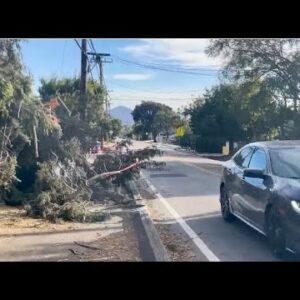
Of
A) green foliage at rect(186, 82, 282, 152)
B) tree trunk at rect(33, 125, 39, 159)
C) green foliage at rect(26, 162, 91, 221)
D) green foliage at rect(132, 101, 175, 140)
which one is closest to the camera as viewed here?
green foliage at rect(132, 101, 175, 140)

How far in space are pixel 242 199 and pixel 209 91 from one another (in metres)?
1.08

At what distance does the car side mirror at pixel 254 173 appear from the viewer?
14.1 feet

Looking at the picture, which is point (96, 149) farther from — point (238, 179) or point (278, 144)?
point (278, 144)

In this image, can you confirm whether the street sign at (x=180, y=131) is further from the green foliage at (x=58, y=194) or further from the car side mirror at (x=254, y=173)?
the green foliage at (x=58, y=194)

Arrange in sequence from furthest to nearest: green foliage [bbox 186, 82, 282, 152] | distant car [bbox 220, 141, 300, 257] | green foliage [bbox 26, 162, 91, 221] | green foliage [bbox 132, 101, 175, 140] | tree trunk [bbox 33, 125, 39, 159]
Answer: tree trunk [bbox 33, 125, 39, 159] → green foliage [bbox 26, 162, 91, 221] → green foliage [bbox 186, 82, 282, 152] → green foliage [bbox 132, 101, 175, 140] → distant car [bbox 220, 141, 300, 257]

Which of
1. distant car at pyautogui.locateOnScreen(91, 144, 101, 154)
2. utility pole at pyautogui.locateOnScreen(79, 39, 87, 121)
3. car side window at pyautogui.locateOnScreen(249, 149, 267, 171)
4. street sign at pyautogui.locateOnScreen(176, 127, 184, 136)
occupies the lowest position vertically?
car side window at pyautogui.locateOnScreen(249, 149, 267, 171)

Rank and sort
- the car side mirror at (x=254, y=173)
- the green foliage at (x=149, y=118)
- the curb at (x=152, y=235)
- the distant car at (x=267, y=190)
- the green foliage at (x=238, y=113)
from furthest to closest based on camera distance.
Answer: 1. the green foliage at (x=238, y=113)
2. the green foliage at (x=149, y=118)
3. the car side mirror at (x=254, y=173)
4. the curb at (x=152, y=235)
5. the distant car at (x=267, y=190)

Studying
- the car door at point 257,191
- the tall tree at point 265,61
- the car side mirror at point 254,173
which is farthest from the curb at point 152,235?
the tall tree at point 265,61

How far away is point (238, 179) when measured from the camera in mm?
4688

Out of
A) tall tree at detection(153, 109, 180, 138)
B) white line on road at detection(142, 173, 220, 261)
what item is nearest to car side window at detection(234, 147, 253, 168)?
tall tree at detection(153, 109, 180, 138)

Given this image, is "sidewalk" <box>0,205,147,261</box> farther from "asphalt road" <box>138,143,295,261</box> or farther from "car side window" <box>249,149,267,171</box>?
"car side window" <box>249,149,267,171</box>

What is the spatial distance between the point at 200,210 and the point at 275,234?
34.1 inches

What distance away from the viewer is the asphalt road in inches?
164
